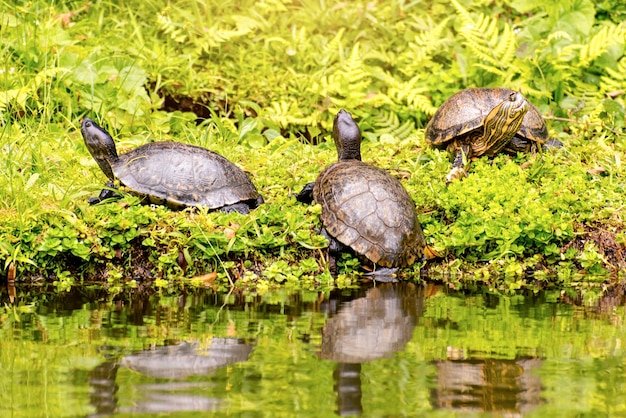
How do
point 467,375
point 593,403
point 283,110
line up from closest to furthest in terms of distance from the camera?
point 593,403 < point 467,375 < point 283,110

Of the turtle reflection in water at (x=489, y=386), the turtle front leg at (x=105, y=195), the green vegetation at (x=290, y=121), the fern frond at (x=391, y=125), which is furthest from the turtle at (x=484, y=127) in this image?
the turtle reflection in water at (x=489, y=386)

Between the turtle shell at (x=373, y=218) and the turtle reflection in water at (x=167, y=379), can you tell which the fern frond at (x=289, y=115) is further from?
the turtle reflection in water at (x=167, y=379)

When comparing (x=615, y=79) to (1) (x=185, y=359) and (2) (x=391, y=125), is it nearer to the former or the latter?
(2) (x=391, y=125)

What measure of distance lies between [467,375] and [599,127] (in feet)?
20.9

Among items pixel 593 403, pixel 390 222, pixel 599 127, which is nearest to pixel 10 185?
pixel 390 222

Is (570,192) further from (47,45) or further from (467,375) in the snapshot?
(47,45)

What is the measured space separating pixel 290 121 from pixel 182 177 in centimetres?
346

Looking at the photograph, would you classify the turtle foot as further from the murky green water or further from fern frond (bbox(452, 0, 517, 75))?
fern frond (bbox(452, 0, 517, 75))

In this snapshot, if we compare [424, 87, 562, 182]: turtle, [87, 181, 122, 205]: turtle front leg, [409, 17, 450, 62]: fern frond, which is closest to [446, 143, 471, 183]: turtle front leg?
[424, 87, 562, 182]: turtle

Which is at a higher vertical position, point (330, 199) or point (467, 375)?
point (330, 199)

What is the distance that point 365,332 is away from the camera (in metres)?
4.83

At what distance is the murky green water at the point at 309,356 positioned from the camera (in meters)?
3.47

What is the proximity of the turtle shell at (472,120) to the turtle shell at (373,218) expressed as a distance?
1.61 meters

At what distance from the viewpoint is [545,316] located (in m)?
5.37
